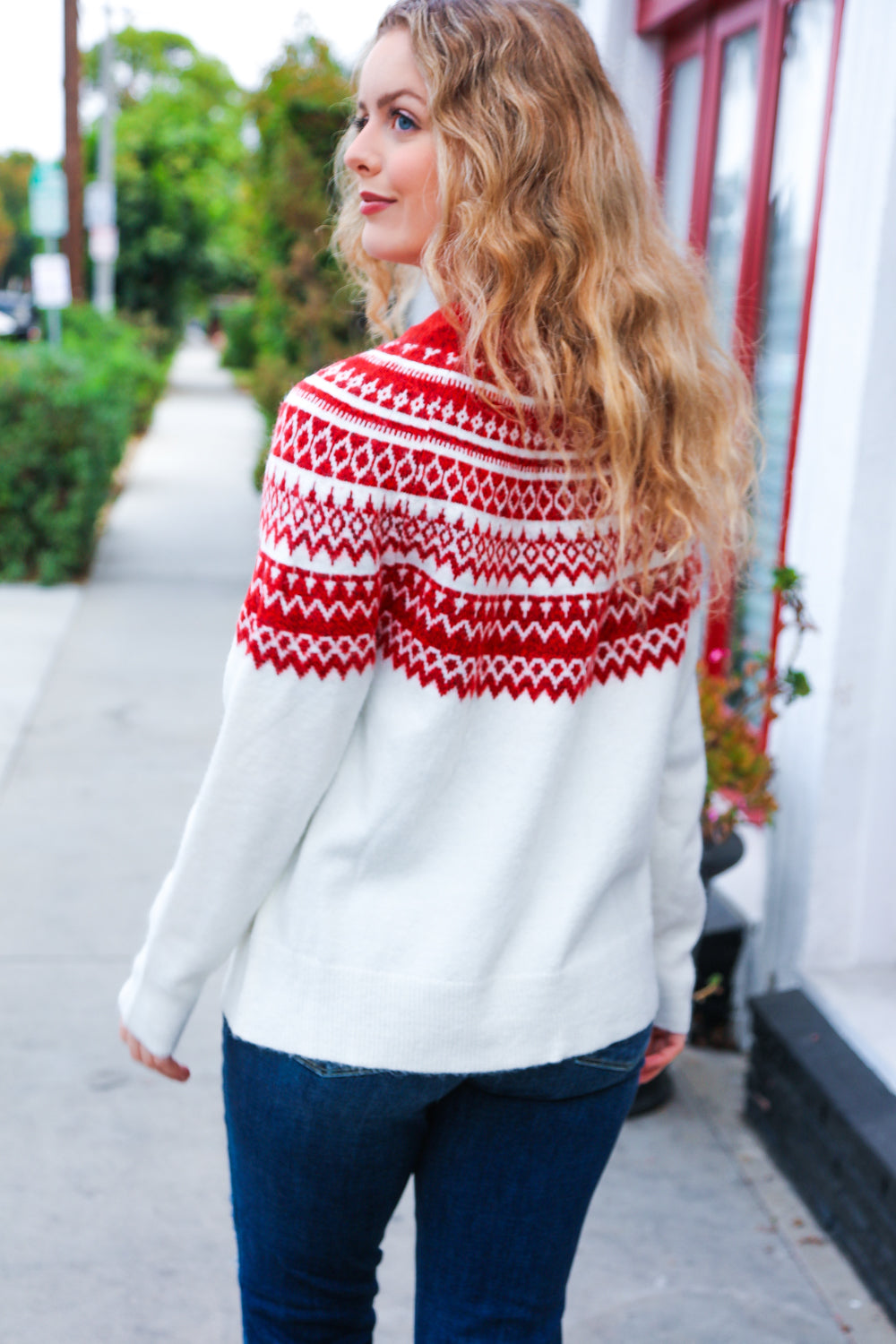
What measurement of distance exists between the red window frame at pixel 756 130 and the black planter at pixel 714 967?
1.55 feet

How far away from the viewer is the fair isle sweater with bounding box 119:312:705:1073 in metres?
1.23

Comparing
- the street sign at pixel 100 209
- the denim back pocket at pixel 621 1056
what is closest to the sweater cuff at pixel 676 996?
the denim back pocket at pixel 621 1056

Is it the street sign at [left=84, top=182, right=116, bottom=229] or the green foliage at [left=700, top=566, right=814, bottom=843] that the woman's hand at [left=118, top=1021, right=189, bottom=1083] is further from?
the street sign at [left=84, top=182, right=116, bottom=229]

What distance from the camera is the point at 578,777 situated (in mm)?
1406

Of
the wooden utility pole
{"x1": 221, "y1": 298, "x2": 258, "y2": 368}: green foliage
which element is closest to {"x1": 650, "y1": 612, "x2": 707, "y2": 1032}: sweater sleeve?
the wooden utility pole

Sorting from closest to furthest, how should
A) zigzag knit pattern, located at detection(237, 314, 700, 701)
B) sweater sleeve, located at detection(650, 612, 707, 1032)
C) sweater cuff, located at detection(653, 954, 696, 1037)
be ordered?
zigzag knit pattern, located at detection(237, 314, 700, 701)
sweater sleeve, located at detection(650, 612, 707, 1032)
sweater cuff, located at detection(653, 954, 696, 1037)

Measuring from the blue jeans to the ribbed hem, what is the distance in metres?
0.03

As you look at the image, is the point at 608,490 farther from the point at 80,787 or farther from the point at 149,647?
the point at 149,647

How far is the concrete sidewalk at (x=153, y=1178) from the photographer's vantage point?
245cm

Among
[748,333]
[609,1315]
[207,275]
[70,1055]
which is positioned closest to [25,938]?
[70,1055]

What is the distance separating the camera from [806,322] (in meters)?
3.46

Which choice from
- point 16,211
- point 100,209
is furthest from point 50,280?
point 16,211

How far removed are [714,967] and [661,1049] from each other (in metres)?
1.59

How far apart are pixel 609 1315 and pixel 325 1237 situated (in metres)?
1.26
